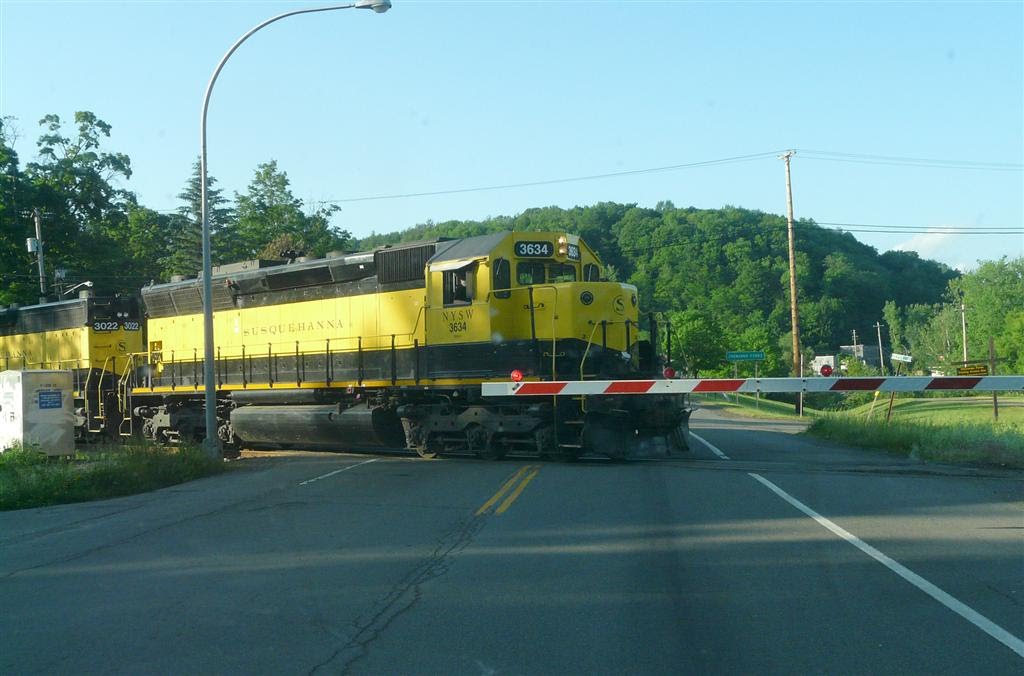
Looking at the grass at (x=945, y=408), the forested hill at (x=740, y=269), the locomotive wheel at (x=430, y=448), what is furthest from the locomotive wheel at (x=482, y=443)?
the forested hill at (x=740, y=269)

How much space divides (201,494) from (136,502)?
970 mm

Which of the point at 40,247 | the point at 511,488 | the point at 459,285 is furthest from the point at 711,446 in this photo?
the point at 40,247

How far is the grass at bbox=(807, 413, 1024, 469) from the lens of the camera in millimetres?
16062

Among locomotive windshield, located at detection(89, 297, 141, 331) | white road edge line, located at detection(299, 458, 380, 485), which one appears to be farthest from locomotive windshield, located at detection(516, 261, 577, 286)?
locomotive windshield, located at detection(89, 297, 141, 331)

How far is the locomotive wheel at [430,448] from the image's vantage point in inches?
726

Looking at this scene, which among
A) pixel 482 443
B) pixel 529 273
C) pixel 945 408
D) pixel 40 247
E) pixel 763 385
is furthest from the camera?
pixel 40 247

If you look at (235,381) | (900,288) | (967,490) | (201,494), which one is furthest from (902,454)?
(900,288)

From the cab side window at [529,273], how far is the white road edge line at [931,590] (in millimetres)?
7821

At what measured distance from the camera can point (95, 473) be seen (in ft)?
50.0

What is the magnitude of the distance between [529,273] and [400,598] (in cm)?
1084

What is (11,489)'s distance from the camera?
46.5 ft

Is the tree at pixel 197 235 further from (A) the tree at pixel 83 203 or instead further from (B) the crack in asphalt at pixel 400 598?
(B) the crack in asphalt at pixel 400 598

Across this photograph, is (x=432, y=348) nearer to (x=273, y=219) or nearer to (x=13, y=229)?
(x=13, y=229)

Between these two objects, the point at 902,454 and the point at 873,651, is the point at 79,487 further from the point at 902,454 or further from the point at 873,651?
the point at 902,454
